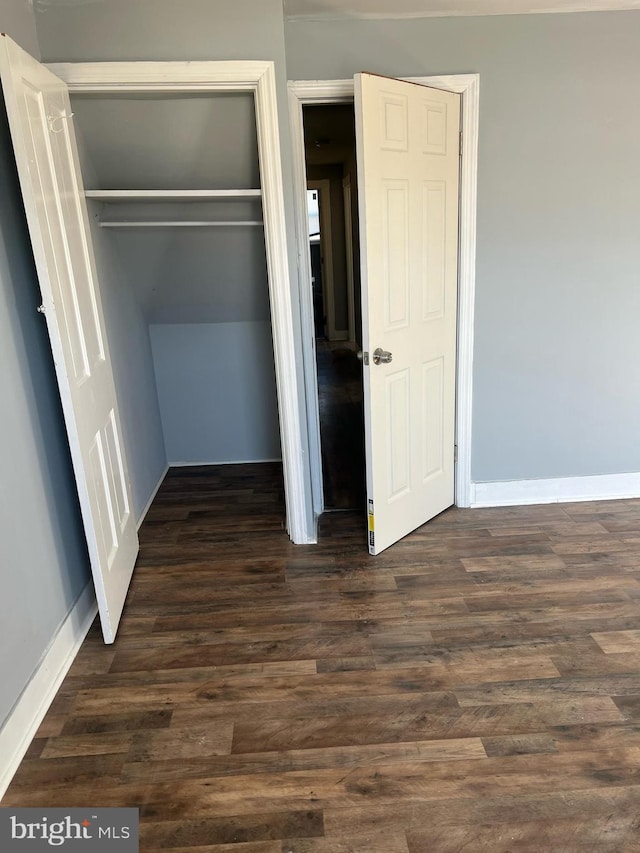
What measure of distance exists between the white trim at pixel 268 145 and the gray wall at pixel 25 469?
0.26 meters

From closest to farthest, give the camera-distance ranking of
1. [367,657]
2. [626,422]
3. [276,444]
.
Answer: [367,657] → [626,422] → [276,444]

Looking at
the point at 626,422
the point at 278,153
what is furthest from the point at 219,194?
the point at 626,422

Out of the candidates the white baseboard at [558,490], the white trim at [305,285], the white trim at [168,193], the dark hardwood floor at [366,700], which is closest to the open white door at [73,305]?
the white trim at [168,193]

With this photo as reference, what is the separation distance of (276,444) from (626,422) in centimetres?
211

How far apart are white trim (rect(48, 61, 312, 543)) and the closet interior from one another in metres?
0.10

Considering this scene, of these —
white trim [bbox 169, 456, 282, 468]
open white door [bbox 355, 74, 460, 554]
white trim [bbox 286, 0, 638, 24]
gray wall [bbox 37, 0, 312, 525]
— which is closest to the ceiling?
white trim [bbox 286, 0, 638, 24]

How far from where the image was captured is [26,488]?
1.91 metres

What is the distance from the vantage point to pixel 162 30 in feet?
7.30

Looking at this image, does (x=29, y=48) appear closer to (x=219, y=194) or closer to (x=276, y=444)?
(x=219, y=194)

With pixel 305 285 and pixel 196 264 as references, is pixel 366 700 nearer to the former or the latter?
pixel 305 285

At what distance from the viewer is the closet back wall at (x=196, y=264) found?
2482 mm

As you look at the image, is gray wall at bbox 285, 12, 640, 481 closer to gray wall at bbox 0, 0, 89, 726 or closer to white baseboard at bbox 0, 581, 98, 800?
gray wall at bbox 0, 0, 89, 726

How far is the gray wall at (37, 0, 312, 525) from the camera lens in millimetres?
2201

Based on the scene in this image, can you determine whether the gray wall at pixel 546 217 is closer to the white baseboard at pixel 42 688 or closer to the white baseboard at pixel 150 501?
the white baseboard at pixel 150 501
